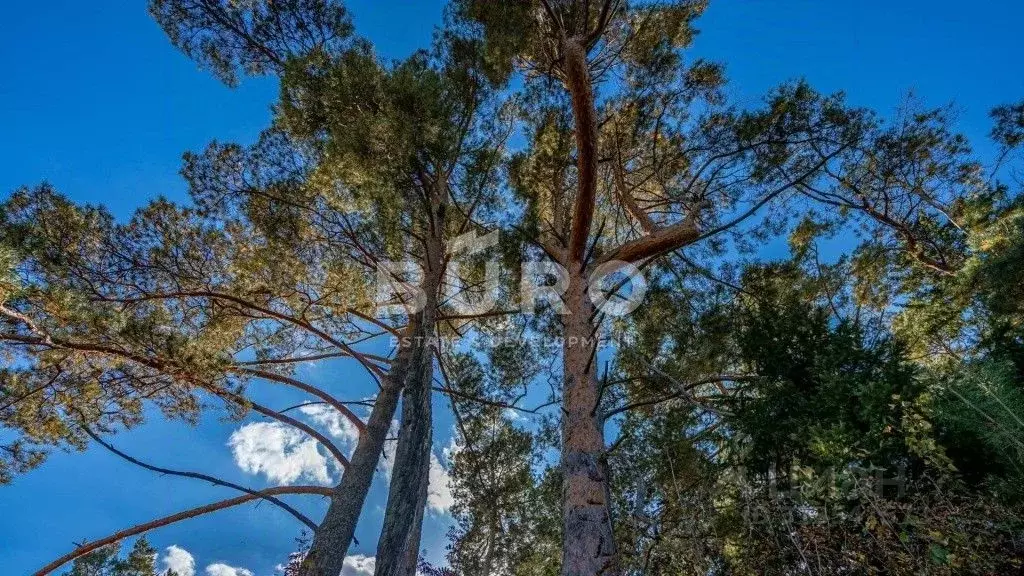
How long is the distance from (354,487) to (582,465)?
2.99 metres

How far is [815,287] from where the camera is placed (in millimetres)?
5797

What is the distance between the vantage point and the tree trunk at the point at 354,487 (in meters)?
4.48

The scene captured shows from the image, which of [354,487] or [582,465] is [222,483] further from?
[582,465]

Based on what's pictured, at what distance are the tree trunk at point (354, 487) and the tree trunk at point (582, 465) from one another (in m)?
1.64

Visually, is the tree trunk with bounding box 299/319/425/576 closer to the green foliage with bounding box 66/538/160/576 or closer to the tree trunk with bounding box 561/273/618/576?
the tree trunk with bounding box 561/273/618/576

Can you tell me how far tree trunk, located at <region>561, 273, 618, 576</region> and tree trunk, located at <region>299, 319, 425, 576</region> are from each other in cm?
164

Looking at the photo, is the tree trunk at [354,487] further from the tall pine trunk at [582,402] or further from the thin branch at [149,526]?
the tall pine trunk at [582,402]

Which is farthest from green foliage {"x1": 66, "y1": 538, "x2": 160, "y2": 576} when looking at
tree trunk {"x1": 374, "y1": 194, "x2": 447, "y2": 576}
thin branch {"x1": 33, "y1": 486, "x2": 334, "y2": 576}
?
tree trunk {"x1": 374, "y1": 194, "x2": 447, "y2": 576}

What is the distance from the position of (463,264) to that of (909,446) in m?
5.81

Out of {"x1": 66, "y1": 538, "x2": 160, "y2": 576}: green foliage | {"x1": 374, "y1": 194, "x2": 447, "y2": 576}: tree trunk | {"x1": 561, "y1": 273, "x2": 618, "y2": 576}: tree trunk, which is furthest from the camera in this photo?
{"x1": 66, "y1": 538, "x2": 160, "y2": 576}: green foliage

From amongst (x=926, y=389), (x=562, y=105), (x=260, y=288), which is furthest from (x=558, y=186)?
(x=926, y=389)

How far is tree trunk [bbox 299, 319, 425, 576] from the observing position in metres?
4.48

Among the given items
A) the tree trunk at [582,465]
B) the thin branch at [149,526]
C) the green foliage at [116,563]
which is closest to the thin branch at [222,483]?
the thin branch at [149,526]

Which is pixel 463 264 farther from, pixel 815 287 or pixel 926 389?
pixel 926 389
